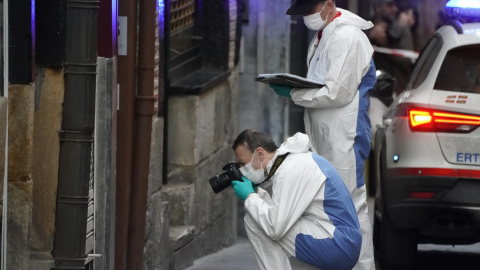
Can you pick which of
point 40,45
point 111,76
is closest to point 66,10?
point 40,45

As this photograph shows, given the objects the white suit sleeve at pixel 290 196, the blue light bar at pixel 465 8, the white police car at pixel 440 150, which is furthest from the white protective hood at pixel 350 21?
the blue light bar at pixel 465 8

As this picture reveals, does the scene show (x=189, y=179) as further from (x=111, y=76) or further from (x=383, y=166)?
(x=111, y=76)

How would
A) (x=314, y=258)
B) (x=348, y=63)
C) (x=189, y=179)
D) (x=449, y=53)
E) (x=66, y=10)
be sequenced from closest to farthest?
(x=314, y=258) < (x=66, y=10) < (x=348, y=63) < (x=449, y=53) < (x=189, y=179)

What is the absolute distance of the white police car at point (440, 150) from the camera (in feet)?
30.1

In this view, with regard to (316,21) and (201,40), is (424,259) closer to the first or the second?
(201,40)

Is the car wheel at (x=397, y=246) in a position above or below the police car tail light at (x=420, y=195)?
below

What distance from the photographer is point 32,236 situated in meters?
7.46

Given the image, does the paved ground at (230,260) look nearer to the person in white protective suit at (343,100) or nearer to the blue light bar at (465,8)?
the person in white protective suit at (343,100)

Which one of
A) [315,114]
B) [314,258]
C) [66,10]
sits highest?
[66,10]

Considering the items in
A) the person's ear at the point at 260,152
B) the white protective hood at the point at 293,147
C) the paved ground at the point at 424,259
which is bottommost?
the paved ground at the point at 424,259

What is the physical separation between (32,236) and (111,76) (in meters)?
1.27

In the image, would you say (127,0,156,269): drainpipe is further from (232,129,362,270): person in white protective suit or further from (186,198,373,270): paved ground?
(232,129,362,270): person in white protective suit

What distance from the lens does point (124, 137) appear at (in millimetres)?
8891

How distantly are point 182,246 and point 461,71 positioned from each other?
244 cm
